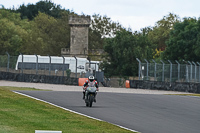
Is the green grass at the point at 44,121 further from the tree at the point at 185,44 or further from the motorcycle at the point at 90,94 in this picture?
the tree at the point at 185,44

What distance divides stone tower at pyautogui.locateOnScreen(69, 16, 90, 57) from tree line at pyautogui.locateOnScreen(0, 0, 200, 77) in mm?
8471

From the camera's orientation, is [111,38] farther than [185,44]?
Yes

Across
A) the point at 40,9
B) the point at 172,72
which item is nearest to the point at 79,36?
the point at 40,9

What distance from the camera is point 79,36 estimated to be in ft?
344

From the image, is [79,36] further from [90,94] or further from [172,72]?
[90,94]

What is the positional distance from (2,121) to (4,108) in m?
3.95

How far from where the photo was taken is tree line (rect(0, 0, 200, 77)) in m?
72.7

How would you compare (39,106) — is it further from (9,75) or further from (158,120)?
(9,75)

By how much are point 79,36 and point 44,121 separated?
89391 mm

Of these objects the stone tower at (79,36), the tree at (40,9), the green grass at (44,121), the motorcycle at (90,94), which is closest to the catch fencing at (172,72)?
the motorcycle at (90,94)

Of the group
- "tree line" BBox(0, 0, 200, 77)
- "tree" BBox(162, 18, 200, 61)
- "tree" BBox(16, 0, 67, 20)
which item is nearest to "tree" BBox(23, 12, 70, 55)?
"tree line" BBox(0, 0, 200, 77)

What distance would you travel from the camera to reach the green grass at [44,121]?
14141 millimetres

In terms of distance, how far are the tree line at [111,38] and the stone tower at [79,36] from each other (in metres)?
8.47

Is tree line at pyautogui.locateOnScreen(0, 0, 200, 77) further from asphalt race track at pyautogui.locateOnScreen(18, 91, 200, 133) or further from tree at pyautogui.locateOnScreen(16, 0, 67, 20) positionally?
asphalt race track at pyautogui.locateOnScreen(18, 91, 200, 133)
